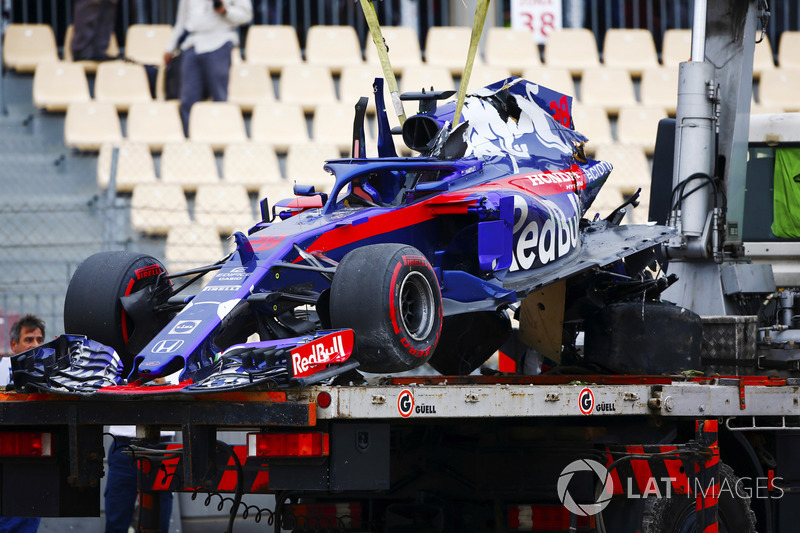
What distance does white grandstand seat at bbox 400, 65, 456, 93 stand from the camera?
1517cm

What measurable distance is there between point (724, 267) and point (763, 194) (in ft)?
2.37

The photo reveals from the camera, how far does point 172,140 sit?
13898 millimetres

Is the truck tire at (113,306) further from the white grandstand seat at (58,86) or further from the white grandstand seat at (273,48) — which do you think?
the white grandstand seat at (273,48)

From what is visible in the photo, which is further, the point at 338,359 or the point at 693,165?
the point at 693,165

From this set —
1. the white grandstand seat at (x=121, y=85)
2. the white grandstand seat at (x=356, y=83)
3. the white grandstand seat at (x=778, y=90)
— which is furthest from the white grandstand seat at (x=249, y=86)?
the white grandstand seat at (x=778, y=90)

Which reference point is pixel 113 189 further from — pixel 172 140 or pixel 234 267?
pixel 234 267

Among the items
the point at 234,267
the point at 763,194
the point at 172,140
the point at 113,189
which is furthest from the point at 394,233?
the point at 172,140

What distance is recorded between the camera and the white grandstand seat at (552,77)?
1555 cm

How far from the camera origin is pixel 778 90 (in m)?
16.6

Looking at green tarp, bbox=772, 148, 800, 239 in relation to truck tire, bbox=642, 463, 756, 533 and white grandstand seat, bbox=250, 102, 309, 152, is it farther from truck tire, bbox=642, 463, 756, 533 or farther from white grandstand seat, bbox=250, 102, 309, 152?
white grandstand seat, bbox=250, 102, 309, 152

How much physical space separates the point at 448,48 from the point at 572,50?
6.15 ft

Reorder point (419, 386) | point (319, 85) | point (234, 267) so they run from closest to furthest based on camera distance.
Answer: point (419, 386) → point (234, 267) → point (319, 85)

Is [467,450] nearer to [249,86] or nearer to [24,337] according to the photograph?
[24,337]

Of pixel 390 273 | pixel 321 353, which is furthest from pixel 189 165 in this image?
pixel 321 353
